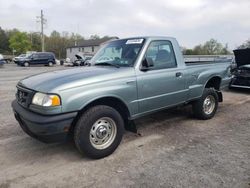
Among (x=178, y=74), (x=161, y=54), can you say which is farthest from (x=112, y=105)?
(x=178, y=74)

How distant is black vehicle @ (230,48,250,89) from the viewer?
366 inches

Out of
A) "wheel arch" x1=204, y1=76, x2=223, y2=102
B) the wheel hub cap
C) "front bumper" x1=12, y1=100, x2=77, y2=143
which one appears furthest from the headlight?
"wheel arch" x1=204, y1=76, x2=223, y2=102

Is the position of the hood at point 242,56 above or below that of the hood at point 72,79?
above

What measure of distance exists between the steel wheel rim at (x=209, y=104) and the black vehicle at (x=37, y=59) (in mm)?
30695

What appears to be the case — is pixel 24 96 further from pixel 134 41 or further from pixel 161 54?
pixel 161 54

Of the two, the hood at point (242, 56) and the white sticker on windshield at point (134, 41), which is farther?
the hood at point (242, 56)

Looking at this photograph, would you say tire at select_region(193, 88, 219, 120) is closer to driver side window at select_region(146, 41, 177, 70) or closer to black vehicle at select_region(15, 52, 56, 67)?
driver side window at select_region(146, 41, 177, 70)

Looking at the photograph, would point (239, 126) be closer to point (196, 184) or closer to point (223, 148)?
point (223, 148)

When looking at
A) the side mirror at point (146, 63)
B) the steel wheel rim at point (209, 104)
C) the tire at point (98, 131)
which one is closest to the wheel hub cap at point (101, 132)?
the tire at point (98, 131)

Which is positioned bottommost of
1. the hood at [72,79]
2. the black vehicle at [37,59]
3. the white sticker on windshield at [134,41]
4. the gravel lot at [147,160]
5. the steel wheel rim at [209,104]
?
the gravel lot at [147,160]

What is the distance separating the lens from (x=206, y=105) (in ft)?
19.1

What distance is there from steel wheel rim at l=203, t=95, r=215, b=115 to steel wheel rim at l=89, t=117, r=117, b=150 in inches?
106

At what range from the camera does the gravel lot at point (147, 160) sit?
322cm

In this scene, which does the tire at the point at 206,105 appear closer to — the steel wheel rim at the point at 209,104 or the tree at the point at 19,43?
the steel wheel rim at the point at 209,104
